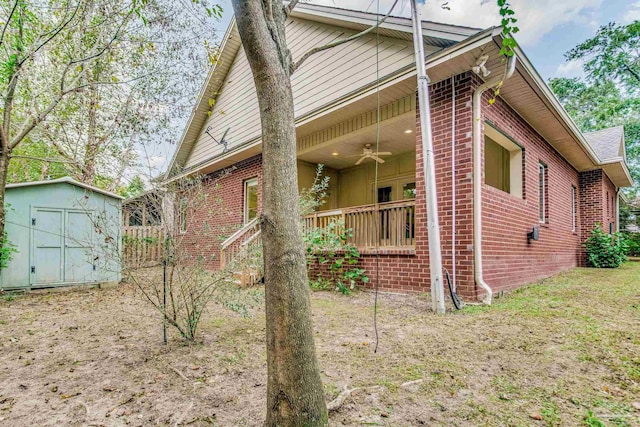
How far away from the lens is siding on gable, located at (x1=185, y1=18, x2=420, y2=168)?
19.4 ft

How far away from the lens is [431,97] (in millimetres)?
5379

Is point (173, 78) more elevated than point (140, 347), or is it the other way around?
point (173, 78)

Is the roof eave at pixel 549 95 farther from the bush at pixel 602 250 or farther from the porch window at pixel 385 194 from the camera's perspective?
the porch window at pixel 385 194

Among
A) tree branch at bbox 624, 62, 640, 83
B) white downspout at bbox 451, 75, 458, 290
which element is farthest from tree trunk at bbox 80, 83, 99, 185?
tree branch at bbox 624, 62, 640, 83

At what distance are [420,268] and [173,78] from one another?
8393mm

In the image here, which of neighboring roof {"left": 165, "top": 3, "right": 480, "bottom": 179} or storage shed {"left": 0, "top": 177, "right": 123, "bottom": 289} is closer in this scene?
neighboring roof {"left": 165, "top": 3, "right": 480, "bottom": 179}

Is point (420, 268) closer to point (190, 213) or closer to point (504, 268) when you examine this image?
point (504, 268)

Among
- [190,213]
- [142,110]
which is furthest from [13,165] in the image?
[190,213]

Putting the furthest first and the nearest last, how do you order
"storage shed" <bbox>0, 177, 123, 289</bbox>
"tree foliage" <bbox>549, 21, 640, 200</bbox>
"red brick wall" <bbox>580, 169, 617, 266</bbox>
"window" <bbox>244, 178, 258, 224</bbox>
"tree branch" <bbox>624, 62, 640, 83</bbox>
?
"tree branch" <bbox>624, 62, 640, 83</bbox>, "tree foliage" <bbox>549, 21, 640, 200</bbox>, "red brick wall" <bbox>580, 169, 617, 266</bbox>, "window" <bbox>244, 178, 258, 224</bbox>, "storage shed" <bbox>0, 177, 123, 289</bbox>

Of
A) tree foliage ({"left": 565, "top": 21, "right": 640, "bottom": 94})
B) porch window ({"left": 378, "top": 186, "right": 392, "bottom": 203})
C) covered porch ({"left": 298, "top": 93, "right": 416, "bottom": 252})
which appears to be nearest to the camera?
covered porch ({"left": 298, "top": 93, "right": 416, "bottom": 252})

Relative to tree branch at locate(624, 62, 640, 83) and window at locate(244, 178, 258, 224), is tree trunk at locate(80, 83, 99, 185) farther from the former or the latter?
tree branch at locate(624, 62, 640, 83)

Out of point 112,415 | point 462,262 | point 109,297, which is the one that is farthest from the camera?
point 109,297

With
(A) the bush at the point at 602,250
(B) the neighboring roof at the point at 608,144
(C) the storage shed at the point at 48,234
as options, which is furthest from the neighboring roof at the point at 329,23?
(A) the bush at the point at 602,250

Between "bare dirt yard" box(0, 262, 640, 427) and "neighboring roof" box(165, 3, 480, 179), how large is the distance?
1971 mm
